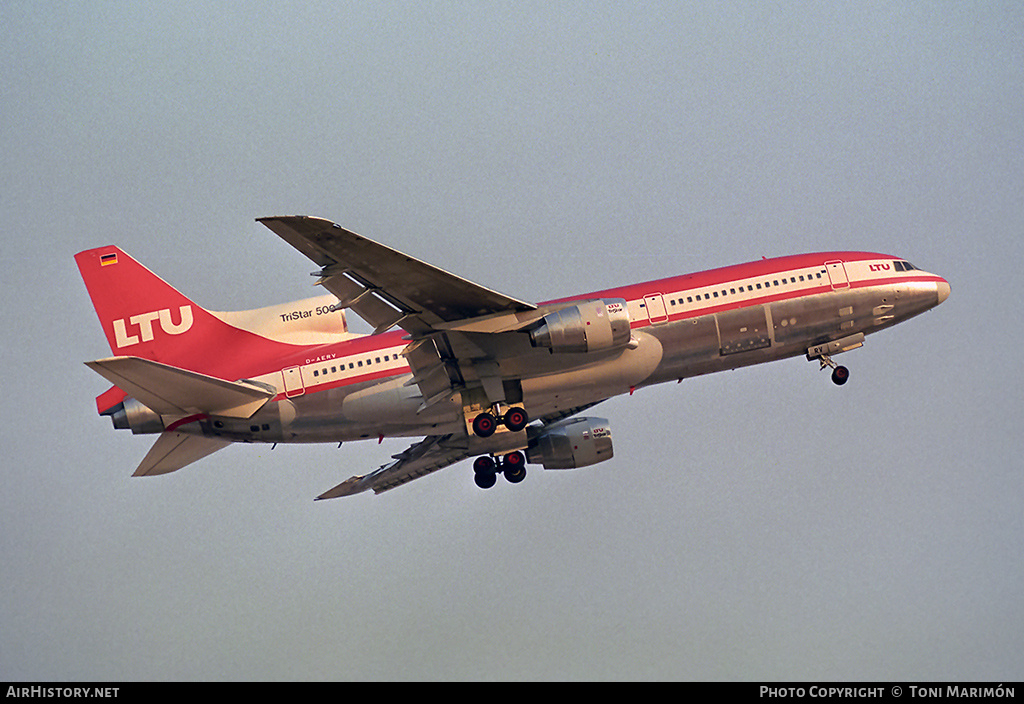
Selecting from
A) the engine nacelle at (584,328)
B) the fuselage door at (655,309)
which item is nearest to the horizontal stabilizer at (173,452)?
the engine nacelle at (584,328)

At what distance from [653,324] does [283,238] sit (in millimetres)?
14001

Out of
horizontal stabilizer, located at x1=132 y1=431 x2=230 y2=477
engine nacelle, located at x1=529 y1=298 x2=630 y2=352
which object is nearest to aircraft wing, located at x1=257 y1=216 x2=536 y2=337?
engine nacelle, located at x1=529 y1=298 x2=630 y2=352

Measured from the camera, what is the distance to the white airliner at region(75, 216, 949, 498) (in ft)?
128

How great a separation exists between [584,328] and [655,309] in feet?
13.7

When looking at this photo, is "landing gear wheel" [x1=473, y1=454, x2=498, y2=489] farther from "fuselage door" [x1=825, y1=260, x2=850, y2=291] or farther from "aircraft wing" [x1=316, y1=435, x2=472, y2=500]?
"fuselage door" [x1=825, y1=260, x2=850, y2=291]

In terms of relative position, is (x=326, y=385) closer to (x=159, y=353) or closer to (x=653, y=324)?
(x=159, y=353)

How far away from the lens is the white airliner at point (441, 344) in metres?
39.2

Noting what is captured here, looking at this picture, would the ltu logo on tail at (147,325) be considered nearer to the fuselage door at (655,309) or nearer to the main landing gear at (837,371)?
the fuselage door at (655,309)

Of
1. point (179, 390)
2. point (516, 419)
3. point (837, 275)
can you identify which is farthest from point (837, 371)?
point (179, 390)

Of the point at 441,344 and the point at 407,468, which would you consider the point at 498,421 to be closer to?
the point at 441,344

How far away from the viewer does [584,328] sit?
38.8 metres

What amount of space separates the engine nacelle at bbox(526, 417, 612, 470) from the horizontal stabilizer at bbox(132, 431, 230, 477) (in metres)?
13.1

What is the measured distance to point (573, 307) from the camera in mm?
39125
